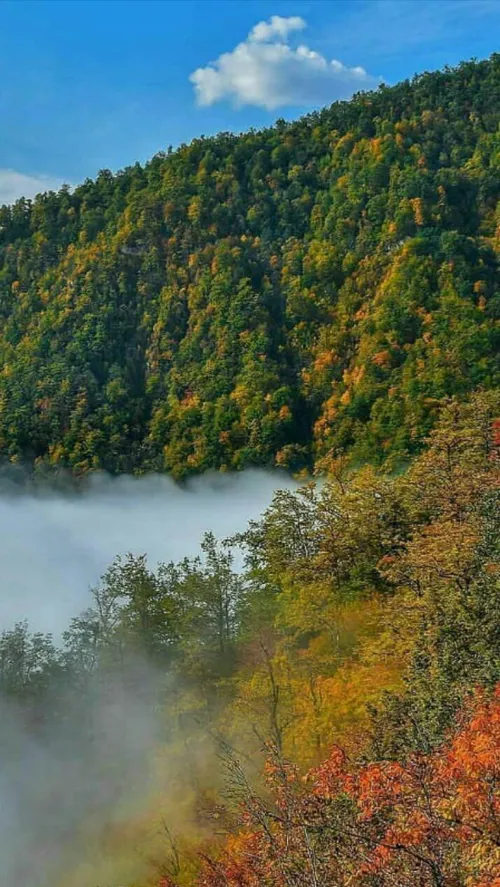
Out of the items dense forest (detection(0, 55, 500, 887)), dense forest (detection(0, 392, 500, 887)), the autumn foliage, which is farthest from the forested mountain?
the autumn foliage

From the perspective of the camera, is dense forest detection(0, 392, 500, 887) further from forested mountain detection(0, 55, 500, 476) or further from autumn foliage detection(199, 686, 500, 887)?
forested mountain detection(0, 55, 500, 476)

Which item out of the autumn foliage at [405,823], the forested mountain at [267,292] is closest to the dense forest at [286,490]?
the autumn foliage at [405,823]

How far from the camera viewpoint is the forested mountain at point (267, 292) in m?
106

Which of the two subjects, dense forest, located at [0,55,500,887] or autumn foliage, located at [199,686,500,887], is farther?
dense forest, located at [0,55,500,887]

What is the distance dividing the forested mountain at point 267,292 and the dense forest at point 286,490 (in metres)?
0.57

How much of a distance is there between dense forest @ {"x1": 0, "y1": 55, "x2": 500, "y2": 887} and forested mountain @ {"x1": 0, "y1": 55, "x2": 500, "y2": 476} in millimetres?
575

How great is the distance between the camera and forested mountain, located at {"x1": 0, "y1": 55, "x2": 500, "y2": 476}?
10625cm

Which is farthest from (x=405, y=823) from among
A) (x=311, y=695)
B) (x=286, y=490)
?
(x=286, y=490)

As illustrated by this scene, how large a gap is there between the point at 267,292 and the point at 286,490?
316ft

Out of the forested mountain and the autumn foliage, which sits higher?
the forested mountain

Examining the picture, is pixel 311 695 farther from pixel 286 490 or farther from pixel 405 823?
pixel 286 490

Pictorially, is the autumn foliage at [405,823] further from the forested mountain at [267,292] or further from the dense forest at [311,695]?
the forested mountain at [267,292]

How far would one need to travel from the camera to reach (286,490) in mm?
42375

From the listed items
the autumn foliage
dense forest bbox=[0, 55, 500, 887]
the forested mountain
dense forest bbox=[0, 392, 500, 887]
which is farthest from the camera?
the forested mountain
